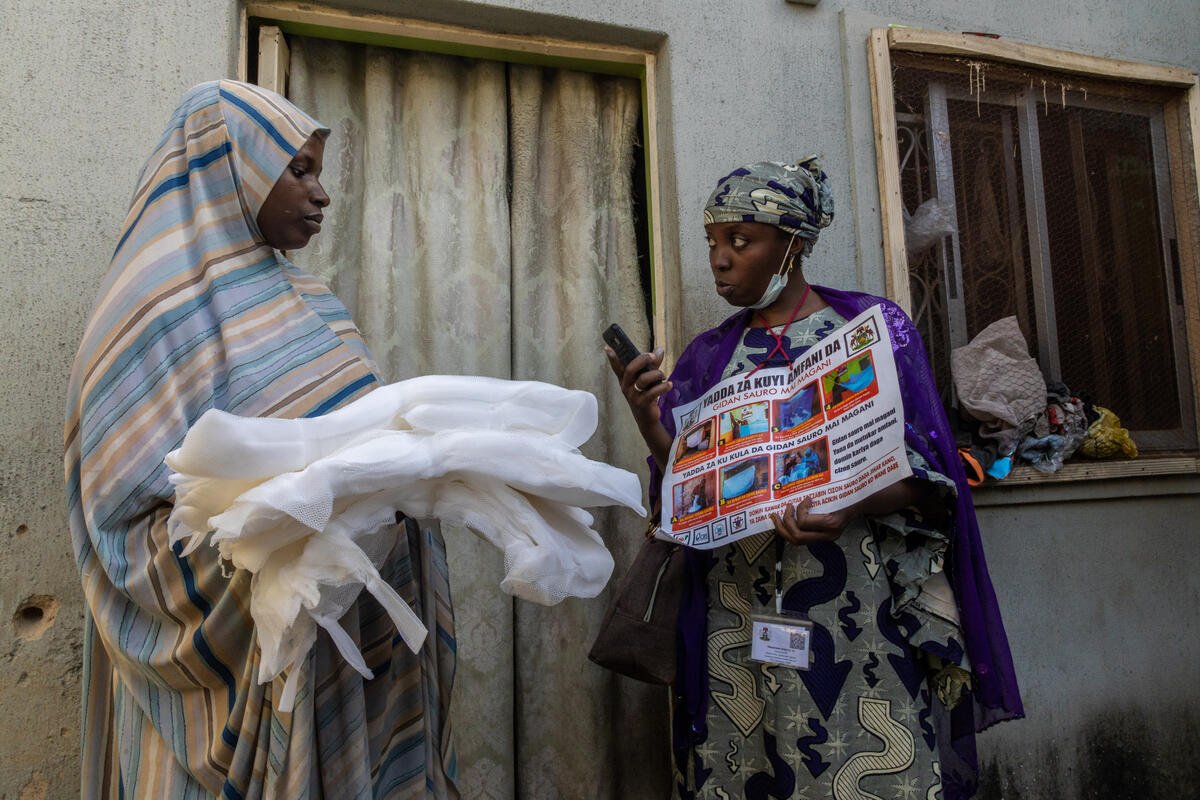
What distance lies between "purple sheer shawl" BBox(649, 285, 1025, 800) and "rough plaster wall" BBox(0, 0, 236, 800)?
60.3 inches

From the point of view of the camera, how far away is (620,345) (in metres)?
2.02

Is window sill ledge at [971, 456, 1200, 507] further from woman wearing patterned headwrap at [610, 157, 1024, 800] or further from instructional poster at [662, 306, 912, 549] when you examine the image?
instructional poster at [662, 306, 912, 549]

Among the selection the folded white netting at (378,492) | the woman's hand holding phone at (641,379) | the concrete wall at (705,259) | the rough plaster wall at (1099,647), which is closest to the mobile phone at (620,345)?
the woman's hand holding phone at (641,379)

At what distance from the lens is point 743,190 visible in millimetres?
2156

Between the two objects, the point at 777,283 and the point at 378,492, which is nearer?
the point at 378,492

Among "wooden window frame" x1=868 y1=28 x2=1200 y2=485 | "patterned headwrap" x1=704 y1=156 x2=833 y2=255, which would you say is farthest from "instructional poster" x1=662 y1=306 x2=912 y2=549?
"wooden window frame" x1=868 y1=28 x2=1200 y2=485

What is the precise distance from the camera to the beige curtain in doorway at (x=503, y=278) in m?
2.72

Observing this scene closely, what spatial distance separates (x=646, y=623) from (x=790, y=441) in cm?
64

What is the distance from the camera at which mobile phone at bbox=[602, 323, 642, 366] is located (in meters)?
2.00

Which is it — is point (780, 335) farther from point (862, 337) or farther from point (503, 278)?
point (503, 278)

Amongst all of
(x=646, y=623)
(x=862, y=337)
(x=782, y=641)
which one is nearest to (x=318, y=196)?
(x=862, y=337)

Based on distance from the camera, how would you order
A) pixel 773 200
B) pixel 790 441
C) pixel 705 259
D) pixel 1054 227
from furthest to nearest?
1. pixel 1054 227
2. pixel 705 259
3. pixel 773 200
4. pixel 790 441

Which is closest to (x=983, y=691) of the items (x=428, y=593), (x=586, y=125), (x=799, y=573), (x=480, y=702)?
(x=799, y=573)

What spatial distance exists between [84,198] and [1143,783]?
399 cm
